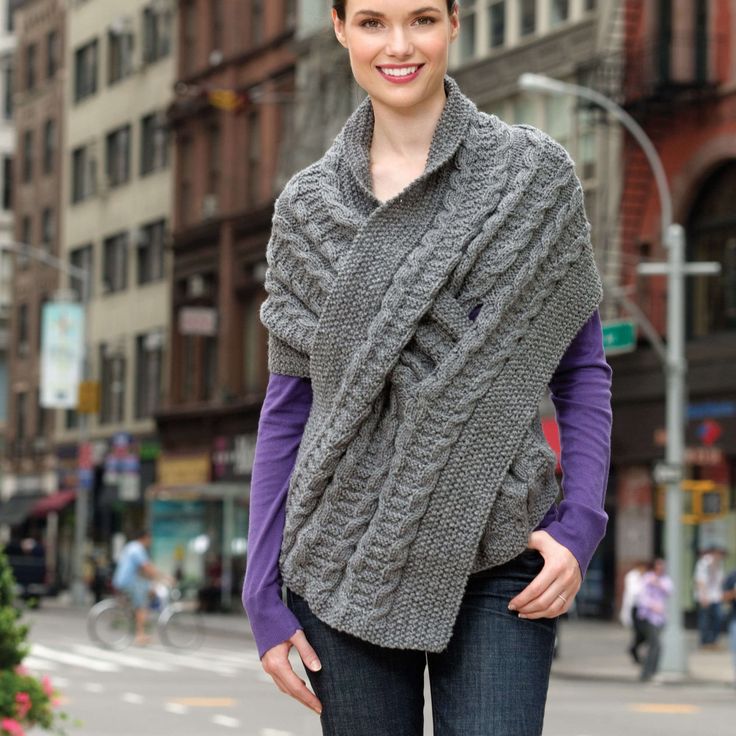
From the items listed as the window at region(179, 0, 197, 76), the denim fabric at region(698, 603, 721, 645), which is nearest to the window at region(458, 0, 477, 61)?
the window at region(179, 0, 197, 76)

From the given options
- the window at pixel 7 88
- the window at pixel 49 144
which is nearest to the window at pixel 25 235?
the window at pixel 49 144

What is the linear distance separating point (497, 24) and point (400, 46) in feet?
137

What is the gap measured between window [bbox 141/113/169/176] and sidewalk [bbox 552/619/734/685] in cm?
2520

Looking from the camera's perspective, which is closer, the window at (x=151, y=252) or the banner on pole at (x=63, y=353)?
the banner on pole at (x=63, y=353)

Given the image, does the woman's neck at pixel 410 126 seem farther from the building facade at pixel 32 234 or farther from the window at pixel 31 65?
the window at pixel 31 65

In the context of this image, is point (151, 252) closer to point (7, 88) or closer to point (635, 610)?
point (7, 88)

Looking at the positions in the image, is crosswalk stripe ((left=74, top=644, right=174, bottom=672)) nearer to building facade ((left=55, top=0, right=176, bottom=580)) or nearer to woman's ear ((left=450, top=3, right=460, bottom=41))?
woman's ear ((left=450, top=3, right=460, bottom=41))

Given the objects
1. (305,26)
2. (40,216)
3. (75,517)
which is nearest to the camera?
(305,26)

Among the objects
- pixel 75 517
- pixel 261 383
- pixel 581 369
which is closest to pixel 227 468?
pixel 261 383

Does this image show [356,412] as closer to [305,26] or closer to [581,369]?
[581,369]

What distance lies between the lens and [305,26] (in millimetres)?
51750

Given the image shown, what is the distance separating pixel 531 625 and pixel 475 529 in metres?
0.19

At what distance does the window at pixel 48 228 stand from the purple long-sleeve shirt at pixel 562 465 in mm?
67051

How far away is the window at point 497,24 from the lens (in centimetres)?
4475
